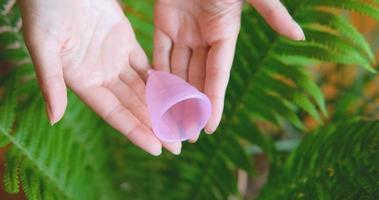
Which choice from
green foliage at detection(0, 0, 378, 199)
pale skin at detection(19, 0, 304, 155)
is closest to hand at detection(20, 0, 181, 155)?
pale skin at detection(19, 0, 304, 155)

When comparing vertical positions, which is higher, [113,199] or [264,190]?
[264,190]

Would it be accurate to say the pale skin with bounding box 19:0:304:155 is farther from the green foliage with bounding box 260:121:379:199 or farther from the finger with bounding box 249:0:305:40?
the green foliage with bounding box 260:121:379:199

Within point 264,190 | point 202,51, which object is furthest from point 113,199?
point 202,51

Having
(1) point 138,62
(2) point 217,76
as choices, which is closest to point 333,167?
(2) point 217,76

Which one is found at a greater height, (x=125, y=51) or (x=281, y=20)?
(x=281, y=20)

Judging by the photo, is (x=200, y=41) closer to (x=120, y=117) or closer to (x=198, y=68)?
(x=198, y=68)

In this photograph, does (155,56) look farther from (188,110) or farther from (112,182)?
(112,182)

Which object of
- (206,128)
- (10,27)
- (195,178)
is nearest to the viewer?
(206,128)
